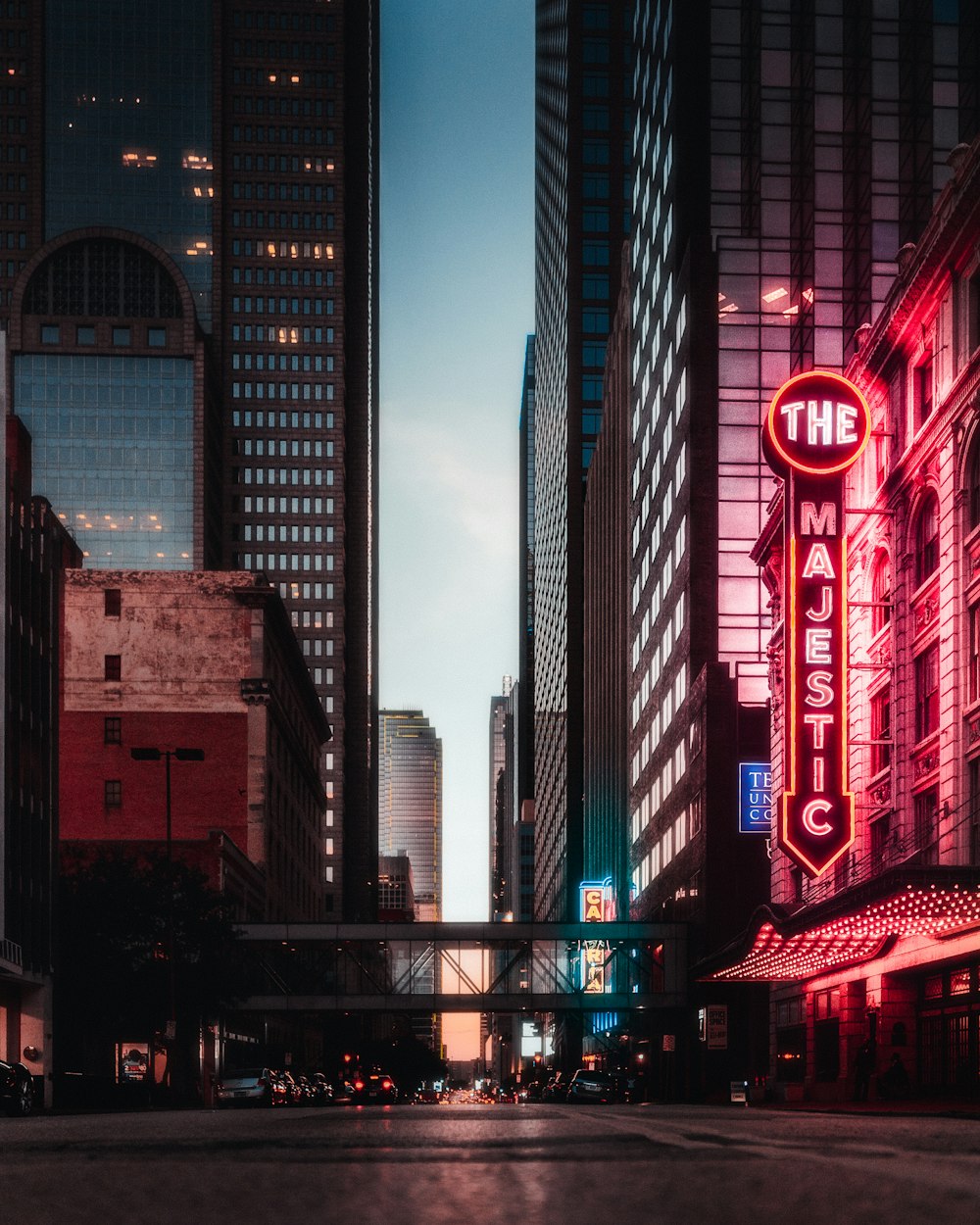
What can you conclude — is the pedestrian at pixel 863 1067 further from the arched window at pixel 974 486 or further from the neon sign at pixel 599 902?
the neon sign at pixel 599 902

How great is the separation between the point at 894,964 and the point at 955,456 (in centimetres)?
1390

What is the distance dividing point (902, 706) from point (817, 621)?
10.6ft

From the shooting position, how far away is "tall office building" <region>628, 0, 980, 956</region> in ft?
275

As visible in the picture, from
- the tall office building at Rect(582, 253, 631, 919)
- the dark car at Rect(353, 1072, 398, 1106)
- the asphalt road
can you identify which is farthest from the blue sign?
the asphalt road

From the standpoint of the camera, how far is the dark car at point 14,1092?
35281 mm

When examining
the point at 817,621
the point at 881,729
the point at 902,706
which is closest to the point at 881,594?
the point at 817,621

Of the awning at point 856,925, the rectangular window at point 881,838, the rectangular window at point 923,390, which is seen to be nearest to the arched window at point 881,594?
the rectangular window at point 923,390

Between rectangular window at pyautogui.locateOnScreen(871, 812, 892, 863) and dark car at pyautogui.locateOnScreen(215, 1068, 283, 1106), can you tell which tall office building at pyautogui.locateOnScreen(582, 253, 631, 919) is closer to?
dark car at pyautogui.locateOnScreen(215, 1068, 283, 1106)

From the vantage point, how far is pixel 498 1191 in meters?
7.98

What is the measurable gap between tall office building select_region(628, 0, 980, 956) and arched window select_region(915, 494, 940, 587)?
33071mm

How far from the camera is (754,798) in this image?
74938 millimetres

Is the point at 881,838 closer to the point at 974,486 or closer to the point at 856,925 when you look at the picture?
the point at 856,925

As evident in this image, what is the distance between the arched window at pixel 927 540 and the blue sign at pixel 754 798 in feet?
A: 89.7

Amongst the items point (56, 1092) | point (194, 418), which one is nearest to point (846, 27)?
point (56, 1092)
